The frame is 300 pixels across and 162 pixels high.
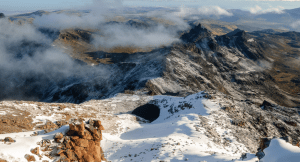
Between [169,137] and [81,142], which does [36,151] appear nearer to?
[81,142]

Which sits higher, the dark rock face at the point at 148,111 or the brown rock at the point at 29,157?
the brown rock at the point at 29,157

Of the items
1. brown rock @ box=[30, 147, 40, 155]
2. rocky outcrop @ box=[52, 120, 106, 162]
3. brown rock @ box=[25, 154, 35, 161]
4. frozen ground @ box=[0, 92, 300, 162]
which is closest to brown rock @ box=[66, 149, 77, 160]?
rocky outcrop @ box=[52, 120, 106, 162]

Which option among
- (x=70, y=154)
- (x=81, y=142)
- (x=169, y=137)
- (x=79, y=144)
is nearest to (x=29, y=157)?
(x=70, y=154)

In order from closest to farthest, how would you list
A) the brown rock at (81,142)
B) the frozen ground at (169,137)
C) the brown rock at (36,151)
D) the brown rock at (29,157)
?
the brown rock at (29,157), the brown rock at (36,151), the frozen ground at (169,137), the brown rock at (81,142)

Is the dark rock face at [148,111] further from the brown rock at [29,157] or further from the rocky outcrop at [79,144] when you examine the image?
the brown rock at [29,157]

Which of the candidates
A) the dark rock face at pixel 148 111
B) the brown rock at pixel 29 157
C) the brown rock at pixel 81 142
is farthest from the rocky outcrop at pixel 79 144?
the dark rock face at pixel 148 111

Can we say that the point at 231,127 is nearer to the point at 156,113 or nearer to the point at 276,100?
the point at 156,113
